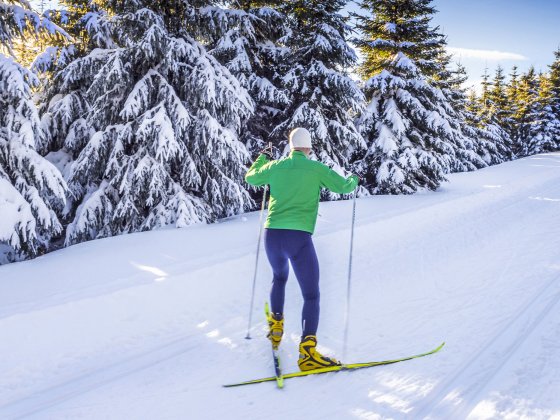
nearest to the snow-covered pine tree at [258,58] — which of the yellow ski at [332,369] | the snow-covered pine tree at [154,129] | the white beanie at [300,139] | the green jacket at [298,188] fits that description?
the snow-covered pine tree at [154,129]

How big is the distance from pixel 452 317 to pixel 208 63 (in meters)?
7.67

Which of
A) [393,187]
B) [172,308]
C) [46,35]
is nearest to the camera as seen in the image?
[172,308]

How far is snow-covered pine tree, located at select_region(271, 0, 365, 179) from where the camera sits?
12.3 metres

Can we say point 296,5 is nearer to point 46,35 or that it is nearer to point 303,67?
point 303,67

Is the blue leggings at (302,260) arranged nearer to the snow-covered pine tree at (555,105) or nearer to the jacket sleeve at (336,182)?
the jacket sleeve at (336,182)

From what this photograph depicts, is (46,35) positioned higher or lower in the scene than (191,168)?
higher

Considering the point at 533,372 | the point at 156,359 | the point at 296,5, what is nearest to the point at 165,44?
the point at 296,5

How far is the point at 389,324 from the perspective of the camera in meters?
4.55

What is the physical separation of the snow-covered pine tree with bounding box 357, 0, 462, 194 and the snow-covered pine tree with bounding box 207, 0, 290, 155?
359cm

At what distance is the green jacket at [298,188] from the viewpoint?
363 centimetres

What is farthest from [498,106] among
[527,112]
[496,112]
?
[527,112]

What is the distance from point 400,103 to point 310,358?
1327 cm

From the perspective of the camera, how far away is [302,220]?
11.9ft

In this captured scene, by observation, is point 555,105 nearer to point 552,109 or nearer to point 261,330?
point 552,109
